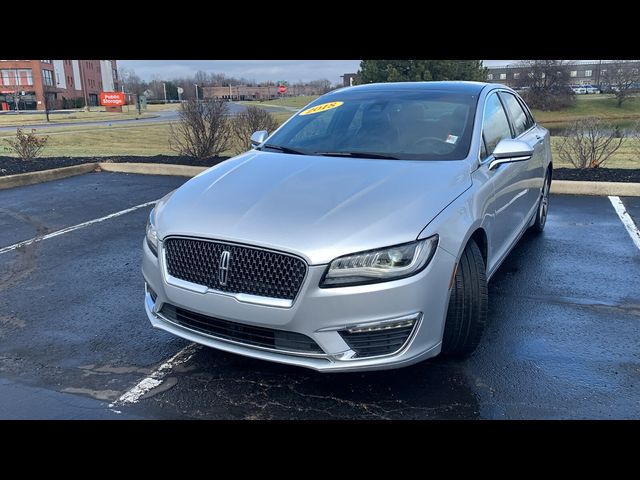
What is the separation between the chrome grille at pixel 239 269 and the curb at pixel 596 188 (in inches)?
301

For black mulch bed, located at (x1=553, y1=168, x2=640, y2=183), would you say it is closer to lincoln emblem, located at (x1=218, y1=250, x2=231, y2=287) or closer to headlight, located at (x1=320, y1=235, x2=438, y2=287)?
headlight, located at (x1=320, y1=235, x2=438, y2=287)

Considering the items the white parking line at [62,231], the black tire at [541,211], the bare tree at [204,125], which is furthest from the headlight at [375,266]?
the bare tree at [204,125]

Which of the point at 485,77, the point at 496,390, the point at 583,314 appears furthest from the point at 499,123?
the point at 485,77

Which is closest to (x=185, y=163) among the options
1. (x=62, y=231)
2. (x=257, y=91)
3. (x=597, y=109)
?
(x=62, y=231)

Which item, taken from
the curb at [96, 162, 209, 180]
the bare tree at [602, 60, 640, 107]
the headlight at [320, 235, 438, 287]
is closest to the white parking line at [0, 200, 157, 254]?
the curb at [96, 162, 209, 180]

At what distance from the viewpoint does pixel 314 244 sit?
2.75 meters

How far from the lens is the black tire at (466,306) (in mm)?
3135

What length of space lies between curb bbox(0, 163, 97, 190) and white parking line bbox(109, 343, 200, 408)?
847cm

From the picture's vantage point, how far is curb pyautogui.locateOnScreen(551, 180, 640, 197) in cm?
862

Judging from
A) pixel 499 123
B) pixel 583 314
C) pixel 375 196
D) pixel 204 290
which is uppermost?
pixel 499 123

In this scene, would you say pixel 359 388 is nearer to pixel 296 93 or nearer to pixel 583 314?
pixel 583 314

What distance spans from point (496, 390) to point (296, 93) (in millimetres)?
120519

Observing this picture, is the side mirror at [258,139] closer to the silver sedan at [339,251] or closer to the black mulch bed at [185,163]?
the silver sedan at [339,251]

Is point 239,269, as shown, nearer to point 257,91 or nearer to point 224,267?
point 224,267
